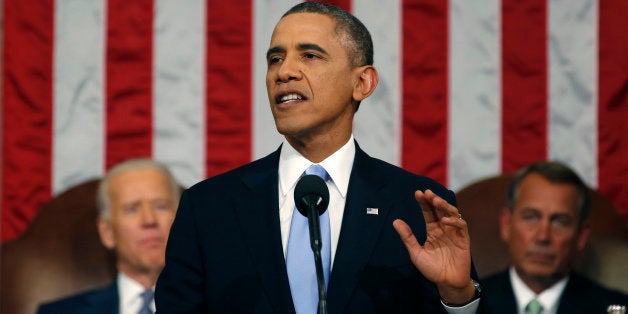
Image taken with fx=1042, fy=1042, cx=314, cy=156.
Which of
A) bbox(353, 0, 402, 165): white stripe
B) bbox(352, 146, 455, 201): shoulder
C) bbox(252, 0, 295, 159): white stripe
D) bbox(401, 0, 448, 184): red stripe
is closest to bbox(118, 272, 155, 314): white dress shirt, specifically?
bbox(252, 0, 295, 159): white stripe

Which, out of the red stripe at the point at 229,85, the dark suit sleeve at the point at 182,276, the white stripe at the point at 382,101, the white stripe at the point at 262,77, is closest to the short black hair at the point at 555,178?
the white stripe at the point at 382,101

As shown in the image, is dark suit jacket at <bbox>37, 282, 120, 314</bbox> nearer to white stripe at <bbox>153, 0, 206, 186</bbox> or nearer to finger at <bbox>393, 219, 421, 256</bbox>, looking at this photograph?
white stripe at <bbox>153, 0, 206, 186</bbox>

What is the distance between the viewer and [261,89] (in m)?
4.00

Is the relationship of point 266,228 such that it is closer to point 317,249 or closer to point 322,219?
point 322,219

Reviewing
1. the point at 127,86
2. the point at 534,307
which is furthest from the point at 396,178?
the point at 127,86

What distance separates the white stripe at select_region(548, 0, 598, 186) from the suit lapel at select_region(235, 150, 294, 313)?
6.64 ft

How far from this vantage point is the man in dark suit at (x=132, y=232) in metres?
3.58

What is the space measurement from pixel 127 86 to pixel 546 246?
5.45ft

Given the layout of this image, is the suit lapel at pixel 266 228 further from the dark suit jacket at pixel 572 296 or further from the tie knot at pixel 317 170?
the dark suit jacket at pixel 572 296

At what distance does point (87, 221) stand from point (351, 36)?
164cm

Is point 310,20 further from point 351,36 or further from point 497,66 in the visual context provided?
point 497,66

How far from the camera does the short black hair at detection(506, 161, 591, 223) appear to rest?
12.3ft

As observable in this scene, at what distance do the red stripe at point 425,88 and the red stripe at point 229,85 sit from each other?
1.99 ft

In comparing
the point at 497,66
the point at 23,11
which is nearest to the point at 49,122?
the point at 23,11
